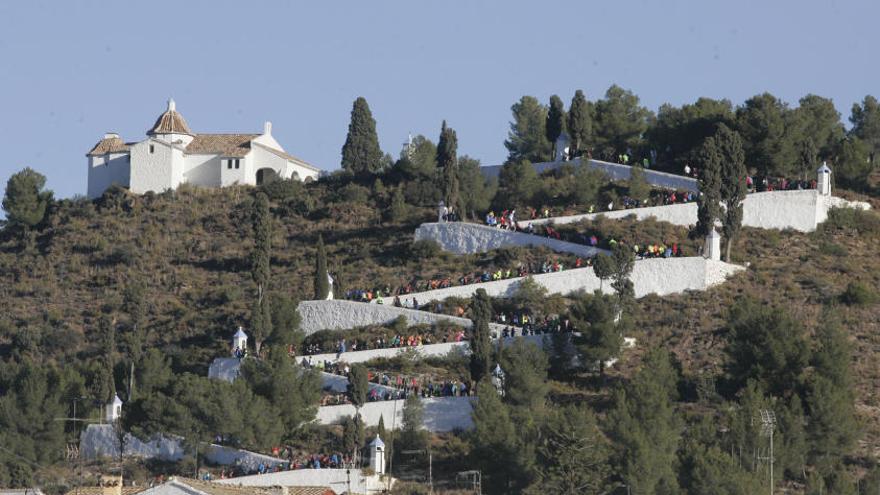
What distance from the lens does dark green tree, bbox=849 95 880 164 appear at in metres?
120

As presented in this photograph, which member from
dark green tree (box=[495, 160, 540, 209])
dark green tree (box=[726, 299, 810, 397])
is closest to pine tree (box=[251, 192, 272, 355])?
dark green tree (box=[495, 160, 540, 209])

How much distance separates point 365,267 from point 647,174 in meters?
14.1

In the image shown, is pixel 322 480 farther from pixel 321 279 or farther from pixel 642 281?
pixel 642 281

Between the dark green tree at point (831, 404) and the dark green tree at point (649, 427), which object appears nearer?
the dark green tree at point (649, 427)

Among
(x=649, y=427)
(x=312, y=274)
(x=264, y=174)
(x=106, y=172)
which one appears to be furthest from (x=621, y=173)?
(x=649, y=427)

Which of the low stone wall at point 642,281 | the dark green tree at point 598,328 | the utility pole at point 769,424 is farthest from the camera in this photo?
the low stone wall at point 642,281

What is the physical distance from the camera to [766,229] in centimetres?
10475

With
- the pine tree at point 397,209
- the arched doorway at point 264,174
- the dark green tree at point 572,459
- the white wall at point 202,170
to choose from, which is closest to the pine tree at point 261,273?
the pine tree at point 397,209

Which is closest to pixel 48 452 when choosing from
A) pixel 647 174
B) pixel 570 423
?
pixel 570 423

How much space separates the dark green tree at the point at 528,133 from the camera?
119 meters

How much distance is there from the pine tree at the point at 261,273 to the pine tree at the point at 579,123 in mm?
18363

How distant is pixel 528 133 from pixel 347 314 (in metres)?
28.4

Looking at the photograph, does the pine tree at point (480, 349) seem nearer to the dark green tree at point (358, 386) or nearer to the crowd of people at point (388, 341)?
the dark green tree at point (358, 386)

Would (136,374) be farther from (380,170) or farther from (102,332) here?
(380,170)
